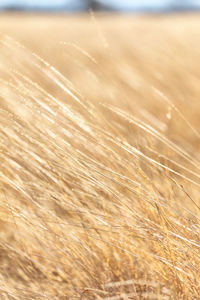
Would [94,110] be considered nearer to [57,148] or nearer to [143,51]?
[57,148]

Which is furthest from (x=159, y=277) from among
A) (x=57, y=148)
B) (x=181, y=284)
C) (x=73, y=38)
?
(x=73, y=38)

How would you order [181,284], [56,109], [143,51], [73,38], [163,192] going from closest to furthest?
[181,284]
[56,109]
[163,192]
[143,51]
[73,38]

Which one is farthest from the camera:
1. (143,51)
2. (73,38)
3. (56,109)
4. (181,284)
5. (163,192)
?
(73,38)

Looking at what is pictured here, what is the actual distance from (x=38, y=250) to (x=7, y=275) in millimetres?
74

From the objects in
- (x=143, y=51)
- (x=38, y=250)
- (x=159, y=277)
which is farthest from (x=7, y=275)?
(x=143, y=51)

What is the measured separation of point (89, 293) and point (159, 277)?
0.39 ft

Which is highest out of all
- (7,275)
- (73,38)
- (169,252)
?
(73,38)

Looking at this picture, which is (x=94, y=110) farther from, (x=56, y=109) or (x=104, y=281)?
(x=104, y=281)

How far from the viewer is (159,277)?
2.66 feet

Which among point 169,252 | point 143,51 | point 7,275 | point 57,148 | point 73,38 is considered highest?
point 73,38

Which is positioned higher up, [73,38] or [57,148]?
[73,38]

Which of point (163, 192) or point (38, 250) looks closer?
point (38, 250)

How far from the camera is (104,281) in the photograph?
2.73 feet

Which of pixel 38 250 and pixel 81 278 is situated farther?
pixel 38 250
